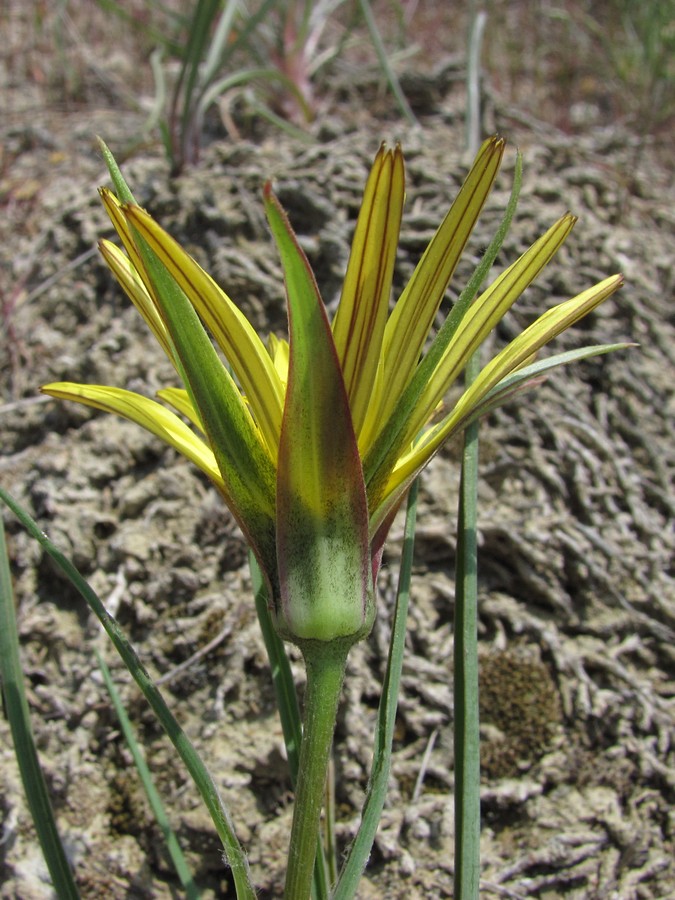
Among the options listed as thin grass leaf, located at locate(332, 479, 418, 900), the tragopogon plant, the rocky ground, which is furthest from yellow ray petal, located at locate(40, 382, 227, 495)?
the rocky ground

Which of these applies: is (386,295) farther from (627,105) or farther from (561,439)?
(627,105)

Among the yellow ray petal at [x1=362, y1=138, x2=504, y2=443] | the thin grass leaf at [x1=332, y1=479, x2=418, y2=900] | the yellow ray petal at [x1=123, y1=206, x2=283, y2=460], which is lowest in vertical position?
the thin grass leaf at [x1=332, y1=479, x2=418, y2=900]

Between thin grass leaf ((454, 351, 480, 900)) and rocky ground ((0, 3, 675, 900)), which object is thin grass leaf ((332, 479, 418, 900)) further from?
rocky ground ((0, 3, 675, 900))

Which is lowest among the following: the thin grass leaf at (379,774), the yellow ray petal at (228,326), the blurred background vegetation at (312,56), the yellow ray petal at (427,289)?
the thin grass leaf at (379,774)

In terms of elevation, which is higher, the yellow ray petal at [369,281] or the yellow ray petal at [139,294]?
the yellow ray petal at [139,294]

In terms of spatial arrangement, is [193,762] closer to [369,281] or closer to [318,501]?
[318,501]

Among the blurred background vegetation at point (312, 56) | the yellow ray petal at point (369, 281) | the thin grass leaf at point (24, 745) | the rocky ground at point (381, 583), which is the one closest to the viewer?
the yellow ray petal at point (369, 281)

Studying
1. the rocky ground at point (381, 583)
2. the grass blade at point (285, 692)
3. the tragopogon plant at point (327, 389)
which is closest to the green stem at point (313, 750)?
the tragopogon plant at point (327, 389)

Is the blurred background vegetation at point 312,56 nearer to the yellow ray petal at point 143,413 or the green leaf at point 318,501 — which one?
the yellow ray petal at point 143,413
